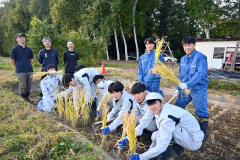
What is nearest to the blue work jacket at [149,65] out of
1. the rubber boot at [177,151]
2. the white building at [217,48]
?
the rubber boot at [177,151]

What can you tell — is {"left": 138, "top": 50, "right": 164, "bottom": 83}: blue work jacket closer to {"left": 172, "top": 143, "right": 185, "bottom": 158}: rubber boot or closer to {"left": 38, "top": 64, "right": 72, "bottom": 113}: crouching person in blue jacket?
{"left": 172, "top": 143, "right": 185, "bottom": 158}: rubber boot

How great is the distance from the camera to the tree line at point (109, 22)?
10.4 meters

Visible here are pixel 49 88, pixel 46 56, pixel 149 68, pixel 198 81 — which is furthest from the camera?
pixel 46 56

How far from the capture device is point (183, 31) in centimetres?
2184

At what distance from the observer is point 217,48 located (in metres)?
9.75

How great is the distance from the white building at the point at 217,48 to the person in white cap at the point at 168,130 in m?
9.13

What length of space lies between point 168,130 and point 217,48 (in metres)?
10.1

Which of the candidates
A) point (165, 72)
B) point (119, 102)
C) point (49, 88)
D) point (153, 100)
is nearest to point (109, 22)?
point (49, 88)

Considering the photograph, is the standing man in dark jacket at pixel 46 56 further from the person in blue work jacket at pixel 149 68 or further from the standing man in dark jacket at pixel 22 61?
the person in blue work jacket at pixel 149 68

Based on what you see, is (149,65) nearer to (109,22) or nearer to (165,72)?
(165,72)

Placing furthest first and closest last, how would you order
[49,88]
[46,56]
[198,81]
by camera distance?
[46,56] < [49,88] < [198,81]

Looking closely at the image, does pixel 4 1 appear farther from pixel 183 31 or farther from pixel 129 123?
pixel 129 123

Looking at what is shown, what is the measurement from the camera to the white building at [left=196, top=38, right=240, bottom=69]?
365 inches

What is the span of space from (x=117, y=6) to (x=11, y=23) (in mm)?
18149
